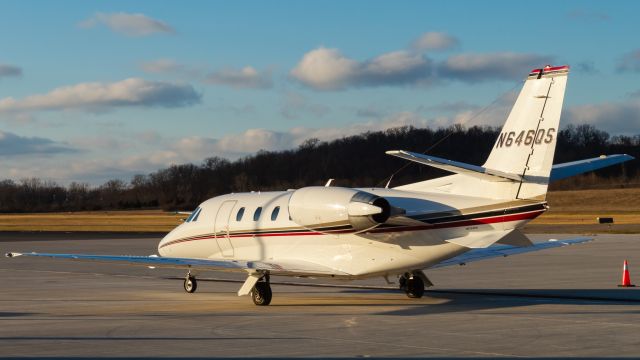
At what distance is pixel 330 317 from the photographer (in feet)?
64.0

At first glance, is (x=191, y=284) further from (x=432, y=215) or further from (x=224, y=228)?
(x=432, y=215)

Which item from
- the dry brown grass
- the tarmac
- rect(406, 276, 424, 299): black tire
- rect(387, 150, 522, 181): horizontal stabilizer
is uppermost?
rect(387, 150, 522, 181): horizontal stabilizer

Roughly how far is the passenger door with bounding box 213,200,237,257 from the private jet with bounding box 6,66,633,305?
2.18m

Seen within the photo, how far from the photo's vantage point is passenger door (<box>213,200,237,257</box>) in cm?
2500

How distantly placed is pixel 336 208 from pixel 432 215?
2.07 meters

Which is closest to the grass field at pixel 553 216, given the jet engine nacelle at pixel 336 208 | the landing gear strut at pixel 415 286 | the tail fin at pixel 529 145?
the landing gear strut at pixel 415 286

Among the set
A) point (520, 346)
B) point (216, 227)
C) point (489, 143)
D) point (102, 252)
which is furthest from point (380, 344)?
point (489, 143)

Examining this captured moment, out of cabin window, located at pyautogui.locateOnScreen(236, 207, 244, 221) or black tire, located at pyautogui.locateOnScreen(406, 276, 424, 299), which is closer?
black tire, located at pyautogui.locateOnScreen(406, 276, 424, 299)

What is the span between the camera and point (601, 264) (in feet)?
113

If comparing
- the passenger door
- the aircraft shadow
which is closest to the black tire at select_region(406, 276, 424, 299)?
the aircraft shadow

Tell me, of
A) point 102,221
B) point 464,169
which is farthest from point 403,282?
point 102,221

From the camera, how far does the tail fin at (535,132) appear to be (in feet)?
63.5

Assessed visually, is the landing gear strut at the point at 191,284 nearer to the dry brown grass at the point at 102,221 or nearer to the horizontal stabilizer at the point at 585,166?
the horizontal stabilizer at the point at 585,166

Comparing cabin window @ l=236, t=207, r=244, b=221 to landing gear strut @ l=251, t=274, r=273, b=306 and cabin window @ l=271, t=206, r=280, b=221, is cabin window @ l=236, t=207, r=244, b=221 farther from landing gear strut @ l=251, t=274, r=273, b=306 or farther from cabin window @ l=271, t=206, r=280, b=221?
landing gear strut @ l=251, t=274, r=273, b=306
